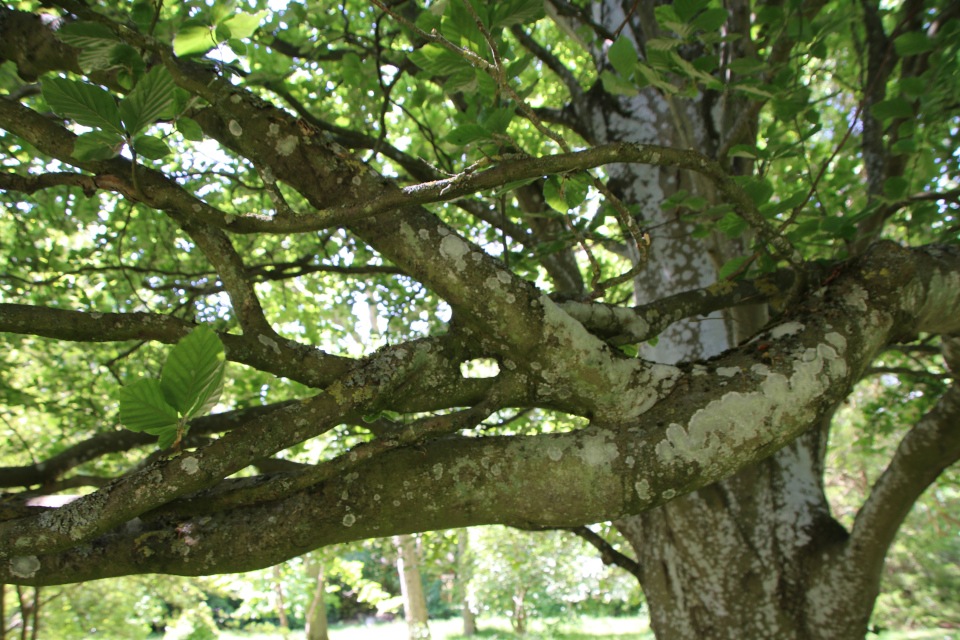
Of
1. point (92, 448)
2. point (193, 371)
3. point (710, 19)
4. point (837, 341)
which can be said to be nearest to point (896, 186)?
point (837, 341)

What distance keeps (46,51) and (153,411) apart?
1.59 metres

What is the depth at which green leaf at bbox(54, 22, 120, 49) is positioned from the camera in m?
Result: 1.39

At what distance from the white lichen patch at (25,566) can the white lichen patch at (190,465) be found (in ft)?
1.85

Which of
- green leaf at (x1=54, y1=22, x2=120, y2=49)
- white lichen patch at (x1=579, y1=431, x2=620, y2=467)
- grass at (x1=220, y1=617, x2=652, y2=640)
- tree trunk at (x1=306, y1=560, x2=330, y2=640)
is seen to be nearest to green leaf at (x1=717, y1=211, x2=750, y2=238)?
white lichen patch at (x1=579, y1=431, x2=620, y2=467)

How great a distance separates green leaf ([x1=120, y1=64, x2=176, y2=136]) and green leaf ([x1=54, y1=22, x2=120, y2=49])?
558mm

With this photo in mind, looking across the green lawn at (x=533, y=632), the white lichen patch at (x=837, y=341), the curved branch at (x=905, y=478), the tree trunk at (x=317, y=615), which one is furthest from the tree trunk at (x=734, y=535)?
the green lawn at (x=533, y=632)

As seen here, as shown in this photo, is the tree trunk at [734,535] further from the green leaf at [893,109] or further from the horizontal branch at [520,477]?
the horizontal branch at [520,477]

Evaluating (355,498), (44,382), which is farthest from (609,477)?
(44,382)

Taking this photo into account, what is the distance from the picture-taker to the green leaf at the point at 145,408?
3.07 ft

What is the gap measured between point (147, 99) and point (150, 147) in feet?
0.58

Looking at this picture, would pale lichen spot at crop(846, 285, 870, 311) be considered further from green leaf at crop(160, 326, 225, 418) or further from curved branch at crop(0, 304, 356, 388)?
green leaf at crop(160, 326, 225, 418)

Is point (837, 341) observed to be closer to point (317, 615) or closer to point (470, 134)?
point (470, 134)

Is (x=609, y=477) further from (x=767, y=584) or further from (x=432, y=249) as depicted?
(x=767, y=584)

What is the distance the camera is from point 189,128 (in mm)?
1549
